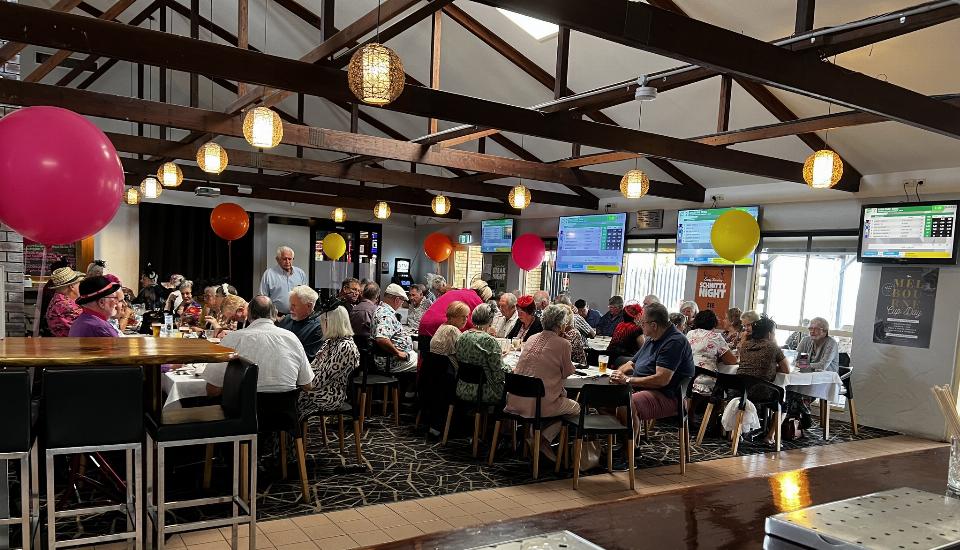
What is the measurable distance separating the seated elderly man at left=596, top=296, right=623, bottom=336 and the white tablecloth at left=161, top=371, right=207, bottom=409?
5.63m

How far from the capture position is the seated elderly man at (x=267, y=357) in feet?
13.2

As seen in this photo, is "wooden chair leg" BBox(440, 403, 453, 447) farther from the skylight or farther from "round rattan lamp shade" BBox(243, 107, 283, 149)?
the skylight

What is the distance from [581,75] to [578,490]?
191 inches

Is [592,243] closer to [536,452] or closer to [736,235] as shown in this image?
[736,235]

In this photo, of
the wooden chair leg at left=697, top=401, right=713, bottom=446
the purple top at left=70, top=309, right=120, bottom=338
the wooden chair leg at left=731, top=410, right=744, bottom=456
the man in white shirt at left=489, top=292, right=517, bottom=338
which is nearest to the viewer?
the purple top at left=70, top=309, right=120, bottom=338

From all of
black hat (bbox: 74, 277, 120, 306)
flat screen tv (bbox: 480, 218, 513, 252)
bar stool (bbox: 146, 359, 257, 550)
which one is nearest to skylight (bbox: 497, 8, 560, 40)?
black hat (bbox: 74, 277, 120, 306)

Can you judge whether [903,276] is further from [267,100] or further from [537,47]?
[267,100]

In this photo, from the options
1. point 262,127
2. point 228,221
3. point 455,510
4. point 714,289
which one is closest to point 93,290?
point 262,127

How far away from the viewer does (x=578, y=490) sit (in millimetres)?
4730

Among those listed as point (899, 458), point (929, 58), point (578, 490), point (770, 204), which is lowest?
point (578, 490)

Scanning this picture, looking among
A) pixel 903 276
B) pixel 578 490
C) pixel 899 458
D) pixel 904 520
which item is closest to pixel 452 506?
pixel 578 490

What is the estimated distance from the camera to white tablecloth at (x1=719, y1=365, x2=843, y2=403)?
6206 millimetres

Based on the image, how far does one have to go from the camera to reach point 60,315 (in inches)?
198

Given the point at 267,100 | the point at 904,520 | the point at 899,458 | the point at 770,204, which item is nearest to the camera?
the point at 904,520
